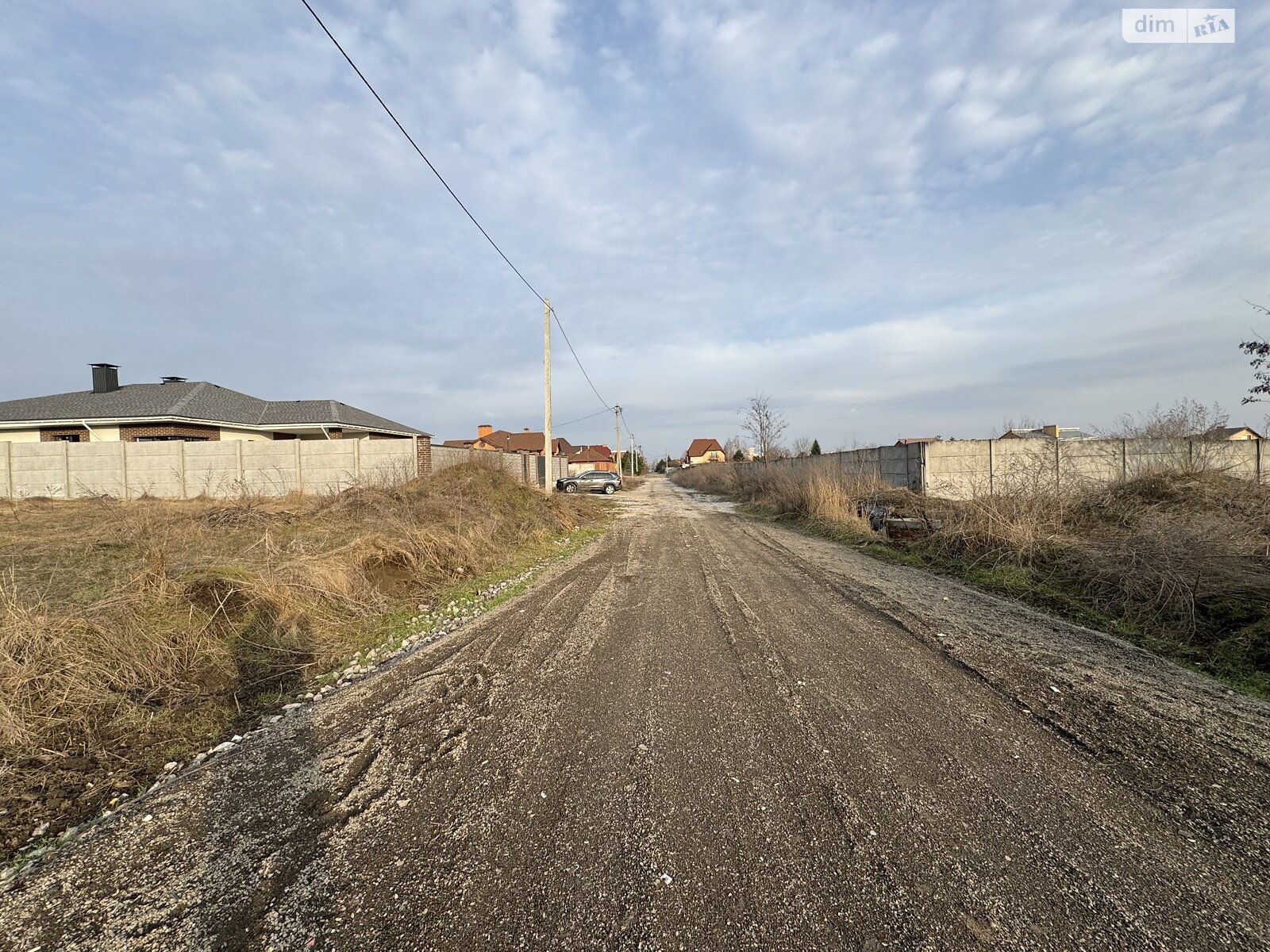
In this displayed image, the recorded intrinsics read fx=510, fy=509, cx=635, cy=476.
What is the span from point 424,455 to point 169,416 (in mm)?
11781

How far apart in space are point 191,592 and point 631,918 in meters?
5.21

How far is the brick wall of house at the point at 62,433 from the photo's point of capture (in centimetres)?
1970

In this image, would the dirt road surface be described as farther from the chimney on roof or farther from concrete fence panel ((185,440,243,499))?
the chimney on roof

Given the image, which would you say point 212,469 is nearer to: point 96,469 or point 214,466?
point 214,466

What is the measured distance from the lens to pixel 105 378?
22.8 metres

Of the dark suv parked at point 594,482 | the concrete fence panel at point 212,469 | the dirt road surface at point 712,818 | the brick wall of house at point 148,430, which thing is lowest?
the dirt road surface at point 712,818

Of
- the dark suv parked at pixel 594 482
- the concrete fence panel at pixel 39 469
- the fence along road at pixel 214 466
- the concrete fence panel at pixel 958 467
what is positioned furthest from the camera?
the dark suv parked at pixel 594 482

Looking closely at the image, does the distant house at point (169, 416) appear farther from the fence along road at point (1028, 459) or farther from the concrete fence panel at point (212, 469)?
the fence along road at point (1028, 459)

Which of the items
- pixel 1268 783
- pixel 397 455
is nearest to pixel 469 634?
pixel 1268 783

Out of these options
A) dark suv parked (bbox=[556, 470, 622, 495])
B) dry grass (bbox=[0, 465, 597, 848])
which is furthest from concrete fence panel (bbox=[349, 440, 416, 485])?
dark suv parked (bbox=[556, 470, 622, 495])

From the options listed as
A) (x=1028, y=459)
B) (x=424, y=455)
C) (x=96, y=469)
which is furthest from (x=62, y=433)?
(x=1028, y=459)

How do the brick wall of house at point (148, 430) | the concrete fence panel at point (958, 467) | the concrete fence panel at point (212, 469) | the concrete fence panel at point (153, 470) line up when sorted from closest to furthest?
the concrete fence panel at point (958, 467) → the concrete fence panel at point (212, 469) → the concrete fence panel at point (153, 470) → the brick wall of house at point (148, 430)

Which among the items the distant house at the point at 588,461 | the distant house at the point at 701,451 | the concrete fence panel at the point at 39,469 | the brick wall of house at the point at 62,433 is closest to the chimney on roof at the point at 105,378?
the brick wall of house at the point at 62,433

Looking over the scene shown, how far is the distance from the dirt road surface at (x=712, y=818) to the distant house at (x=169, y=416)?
17.6m
